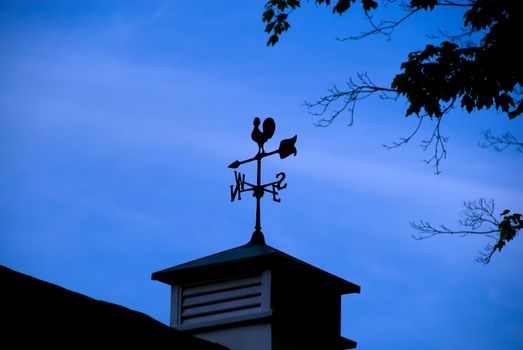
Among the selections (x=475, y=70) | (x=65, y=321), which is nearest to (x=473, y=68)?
(x=475, y=70)

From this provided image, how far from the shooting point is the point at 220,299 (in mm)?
6762

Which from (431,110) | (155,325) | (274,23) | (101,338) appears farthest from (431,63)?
(101,338)

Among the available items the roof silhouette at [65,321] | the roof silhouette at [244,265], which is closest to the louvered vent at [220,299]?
the roof silhouette at [244,265]

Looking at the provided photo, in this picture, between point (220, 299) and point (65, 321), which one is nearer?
point (65, 321)

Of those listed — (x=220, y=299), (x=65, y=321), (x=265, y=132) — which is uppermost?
(x=265, y=132)

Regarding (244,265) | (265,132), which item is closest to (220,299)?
(244,265)

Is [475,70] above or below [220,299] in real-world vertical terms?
above

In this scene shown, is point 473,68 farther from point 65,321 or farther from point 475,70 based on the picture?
point 65,321

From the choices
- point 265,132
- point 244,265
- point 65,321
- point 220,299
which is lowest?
point 65,321

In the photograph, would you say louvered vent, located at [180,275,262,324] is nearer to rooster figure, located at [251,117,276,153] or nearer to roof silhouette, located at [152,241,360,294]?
roof silhouette, located at [152,241,360,294]

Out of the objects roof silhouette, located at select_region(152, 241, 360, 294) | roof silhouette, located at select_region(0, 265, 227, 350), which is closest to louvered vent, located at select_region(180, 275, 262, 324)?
roof silhouette, located at select_region(152, 241, 360, 294)

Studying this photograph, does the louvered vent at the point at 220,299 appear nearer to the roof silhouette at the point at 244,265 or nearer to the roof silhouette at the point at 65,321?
the roof silhouette at the point at 244,265

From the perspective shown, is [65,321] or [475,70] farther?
[475,70]

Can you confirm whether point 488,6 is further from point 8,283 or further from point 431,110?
point 8,283
